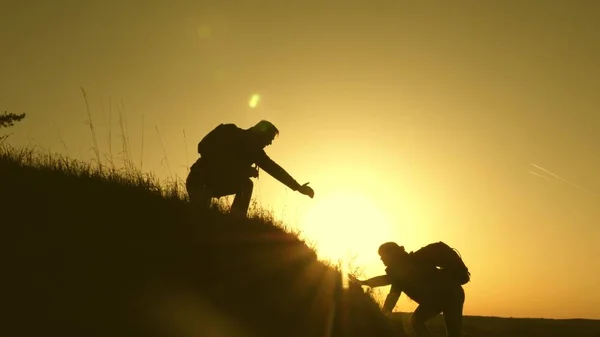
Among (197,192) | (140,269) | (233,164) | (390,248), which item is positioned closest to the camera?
(140,269)

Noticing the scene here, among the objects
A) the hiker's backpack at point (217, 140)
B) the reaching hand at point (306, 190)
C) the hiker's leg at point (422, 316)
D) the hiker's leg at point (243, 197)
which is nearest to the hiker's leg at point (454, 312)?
the hiker's leg at point (422, 316)

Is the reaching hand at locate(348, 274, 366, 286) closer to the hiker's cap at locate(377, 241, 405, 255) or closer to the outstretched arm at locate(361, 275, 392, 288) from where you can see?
the outstretched arm at locate(361, 275, 392, 288)

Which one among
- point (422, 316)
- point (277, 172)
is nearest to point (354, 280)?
point (422, 316)

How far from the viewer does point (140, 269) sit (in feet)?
14.7

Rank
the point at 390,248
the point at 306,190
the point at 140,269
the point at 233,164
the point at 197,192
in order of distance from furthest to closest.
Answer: the point at 306,190 < the point at 233,164 < the point at 197,192 < the point at 390,248 < the point at 140,269

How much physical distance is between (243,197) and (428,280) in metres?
2.47

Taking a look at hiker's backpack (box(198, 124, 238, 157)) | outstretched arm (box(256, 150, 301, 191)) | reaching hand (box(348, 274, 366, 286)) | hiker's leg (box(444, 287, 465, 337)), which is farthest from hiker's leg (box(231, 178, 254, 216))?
hiker's leg (box(444, 287, 465, 337))

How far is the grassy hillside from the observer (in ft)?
12.8

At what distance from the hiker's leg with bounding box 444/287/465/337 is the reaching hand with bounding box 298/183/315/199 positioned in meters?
2.23

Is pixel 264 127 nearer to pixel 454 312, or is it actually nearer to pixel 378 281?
pixel 378 281

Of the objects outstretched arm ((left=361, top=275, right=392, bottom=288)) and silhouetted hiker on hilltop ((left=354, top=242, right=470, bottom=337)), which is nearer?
silhouetted hiker on hilltop ((left=354, top=242, right=470, bottom=337))

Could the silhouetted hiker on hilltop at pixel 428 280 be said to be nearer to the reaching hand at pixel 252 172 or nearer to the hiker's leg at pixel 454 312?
the hiker's leg at pixel 454 312

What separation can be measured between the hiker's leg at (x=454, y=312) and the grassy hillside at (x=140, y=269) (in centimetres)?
64

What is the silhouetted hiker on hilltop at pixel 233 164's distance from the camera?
7078mm
